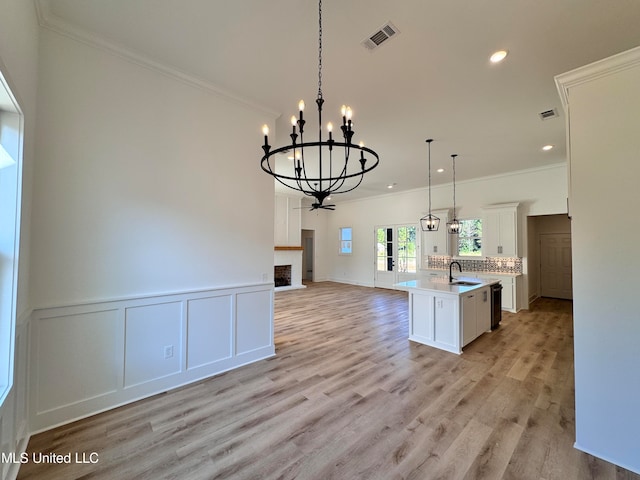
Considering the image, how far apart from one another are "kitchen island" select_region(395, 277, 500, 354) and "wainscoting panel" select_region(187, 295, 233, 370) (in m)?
2.70

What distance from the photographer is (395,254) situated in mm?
9109

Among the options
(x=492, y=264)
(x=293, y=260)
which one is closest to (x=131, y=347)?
(x=293, y=260)

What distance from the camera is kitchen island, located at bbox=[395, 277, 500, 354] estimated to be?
368cm

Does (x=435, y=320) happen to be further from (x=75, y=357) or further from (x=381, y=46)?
(x=75, y=357)

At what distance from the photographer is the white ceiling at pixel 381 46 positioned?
2016mm

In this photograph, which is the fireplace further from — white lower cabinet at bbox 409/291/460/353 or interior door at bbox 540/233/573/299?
interior door at bbox 540/233/573/299

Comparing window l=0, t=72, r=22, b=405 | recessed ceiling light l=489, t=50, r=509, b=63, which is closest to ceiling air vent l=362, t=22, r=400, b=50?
recessed ceiling light l=489, t=50, r=509, b=63

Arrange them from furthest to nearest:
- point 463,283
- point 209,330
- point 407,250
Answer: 1. point 407,250
2. point 463,283
3. point 209,330

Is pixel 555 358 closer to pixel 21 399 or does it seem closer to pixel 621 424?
pixel 621 424

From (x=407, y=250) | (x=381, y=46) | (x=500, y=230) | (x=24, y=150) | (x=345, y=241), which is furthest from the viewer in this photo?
(x=345, y=241)

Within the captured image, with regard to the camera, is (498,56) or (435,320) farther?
(435,320)

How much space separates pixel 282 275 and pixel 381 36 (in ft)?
26.9

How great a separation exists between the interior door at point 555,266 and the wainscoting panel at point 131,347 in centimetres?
869

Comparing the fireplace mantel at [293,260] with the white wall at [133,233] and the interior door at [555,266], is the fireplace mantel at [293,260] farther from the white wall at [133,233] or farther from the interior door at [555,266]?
the interior door at [555,266]
